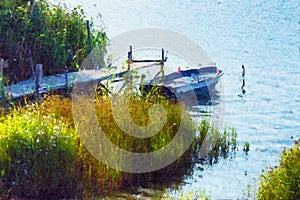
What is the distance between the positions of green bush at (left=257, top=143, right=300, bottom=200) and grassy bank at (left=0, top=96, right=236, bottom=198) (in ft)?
9.50

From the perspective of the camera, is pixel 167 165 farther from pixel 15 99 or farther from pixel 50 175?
pixel 15 99

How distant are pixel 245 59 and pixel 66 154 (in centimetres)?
2564

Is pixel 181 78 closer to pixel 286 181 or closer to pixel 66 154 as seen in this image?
pixel 66 154

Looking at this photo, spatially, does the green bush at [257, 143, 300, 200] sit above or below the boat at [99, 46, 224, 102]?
below

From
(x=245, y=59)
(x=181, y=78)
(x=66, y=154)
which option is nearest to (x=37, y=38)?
(x=181, y=78)

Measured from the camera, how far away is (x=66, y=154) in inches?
391

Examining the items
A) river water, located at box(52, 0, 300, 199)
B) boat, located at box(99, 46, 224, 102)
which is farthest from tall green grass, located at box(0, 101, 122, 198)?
boat, located at box(99, 46, 224, 102)

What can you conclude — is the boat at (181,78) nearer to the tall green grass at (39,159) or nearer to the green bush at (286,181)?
the tall green grass at (39,159)

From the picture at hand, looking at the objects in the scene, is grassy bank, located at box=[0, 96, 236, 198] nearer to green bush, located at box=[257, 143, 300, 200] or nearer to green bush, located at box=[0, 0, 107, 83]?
green bush, located at box=[257, 143, 300, 200]

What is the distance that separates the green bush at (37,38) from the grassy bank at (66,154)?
512cm

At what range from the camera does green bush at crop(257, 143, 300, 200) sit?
8.70 m

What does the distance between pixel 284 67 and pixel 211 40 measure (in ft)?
34.8

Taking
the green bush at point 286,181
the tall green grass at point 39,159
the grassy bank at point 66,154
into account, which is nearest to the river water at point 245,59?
the grassy bank at point 66,154

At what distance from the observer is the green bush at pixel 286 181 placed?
28.5ft
